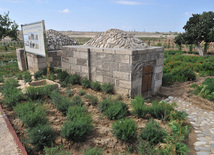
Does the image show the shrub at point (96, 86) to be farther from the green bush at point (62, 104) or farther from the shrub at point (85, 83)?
the green bush at point (62, 104)

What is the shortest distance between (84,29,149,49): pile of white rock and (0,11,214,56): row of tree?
1340 centimetres

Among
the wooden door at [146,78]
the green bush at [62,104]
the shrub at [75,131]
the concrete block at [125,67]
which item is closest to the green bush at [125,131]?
the shrub at [75,131]

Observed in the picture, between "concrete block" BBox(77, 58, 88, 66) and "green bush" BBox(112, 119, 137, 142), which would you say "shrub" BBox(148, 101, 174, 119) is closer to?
"green bush" BBox(112, 119, 137, 142)

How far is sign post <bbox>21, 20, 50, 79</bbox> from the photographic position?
6820 mm

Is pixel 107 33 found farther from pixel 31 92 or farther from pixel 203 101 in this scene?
pixel 203 101

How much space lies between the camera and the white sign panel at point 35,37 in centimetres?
701

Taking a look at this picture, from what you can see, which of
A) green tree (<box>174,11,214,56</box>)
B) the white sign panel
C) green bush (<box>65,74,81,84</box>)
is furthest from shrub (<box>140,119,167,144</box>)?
green tree (<box>174,11,214,56</box>)

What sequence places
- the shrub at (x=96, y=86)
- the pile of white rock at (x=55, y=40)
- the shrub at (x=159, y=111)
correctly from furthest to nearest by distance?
1. the pile of white rock at (x=55, y=40)
2. the shrub at (x=96, y=86)
3. the shrub at (x=159, y=111)

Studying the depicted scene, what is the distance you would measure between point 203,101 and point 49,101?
5.26 m

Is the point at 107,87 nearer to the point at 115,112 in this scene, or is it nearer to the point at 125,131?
the point at 115,112

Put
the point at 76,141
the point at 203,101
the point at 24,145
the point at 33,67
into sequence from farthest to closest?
the point at 33,67
the point at 203,101
the point at 76,141
the point at 24,145

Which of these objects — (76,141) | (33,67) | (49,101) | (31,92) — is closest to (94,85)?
(49,101)

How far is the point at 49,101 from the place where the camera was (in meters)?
5.20

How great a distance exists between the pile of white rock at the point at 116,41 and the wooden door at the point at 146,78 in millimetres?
910
